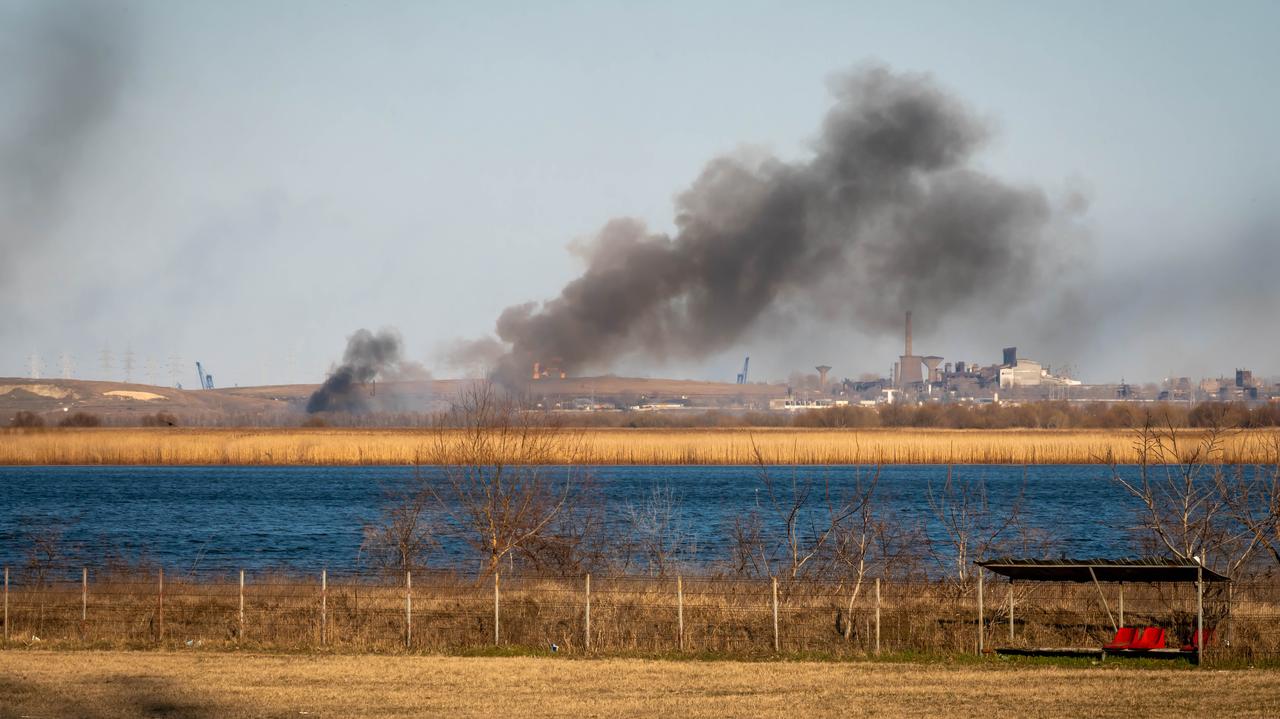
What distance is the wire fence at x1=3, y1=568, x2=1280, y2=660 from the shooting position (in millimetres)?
19812

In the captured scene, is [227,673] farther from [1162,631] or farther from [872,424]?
[872,424]

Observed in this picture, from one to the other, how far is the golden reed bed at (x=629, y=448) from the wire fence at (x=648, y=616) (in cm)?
4322

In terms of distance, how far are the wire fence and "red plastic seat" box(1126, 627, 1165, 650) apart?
711 mm

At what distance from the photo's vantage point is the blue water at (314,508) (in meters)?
37.1

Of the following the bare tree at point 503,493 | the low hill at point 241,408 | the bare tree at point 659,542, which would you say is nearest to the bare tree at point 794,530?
the bare tree at point 659,542

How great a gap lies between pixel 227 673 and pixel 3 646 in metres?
4.91

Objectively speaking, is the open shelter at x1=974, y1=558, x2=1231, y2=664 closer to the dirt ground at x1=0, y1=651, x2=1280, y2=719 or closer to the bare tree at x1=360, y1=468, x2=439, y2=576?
the dirt ground at x1=0, y1=651, x2=1280, y2=719

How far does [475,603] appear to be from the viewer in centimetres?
2327

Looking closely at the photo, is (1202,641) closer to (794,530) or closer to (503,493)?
(794,530)

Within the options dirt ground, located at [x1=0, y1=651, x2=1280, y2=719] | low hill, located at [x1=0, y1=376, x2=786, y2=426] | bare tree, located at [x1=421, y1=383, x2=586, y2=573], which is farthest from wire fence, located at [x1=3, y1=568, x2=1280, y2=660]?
low hill, located at [x1=0, y1=376, x2=786, y2=426]

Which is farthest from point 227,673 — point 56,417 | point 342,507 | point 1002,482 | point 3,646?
point 56,417

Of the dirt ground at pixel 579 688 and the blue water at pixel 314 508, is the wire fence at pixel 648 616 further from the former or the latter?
the blue water at pixel 314 508

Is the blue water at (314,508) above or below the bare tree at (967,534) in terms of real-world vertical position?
below

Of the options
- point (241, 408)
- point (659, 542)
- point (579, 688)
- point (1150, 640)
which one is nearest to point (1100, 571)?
point (1150, 640)
